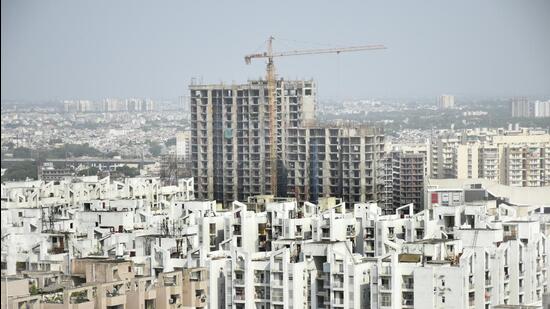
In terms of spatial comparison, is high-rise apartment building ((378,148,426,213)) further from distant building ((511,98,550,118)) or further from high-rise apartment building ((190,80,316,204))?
distant building ((511,98,550,118))

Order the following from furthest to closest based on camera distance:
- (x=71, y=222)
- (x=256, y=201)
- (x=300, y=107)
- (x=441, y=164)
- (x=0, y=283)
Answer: (x=441, y=164) → (x=300, y=107) → (x=256, y=201) → (x=71, y=222) → (x=0, y=283)

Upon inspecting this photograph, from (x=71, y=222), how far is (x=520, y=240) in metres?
4.03

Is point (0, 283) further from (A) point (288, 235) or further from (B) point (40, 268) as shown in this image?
(A) point (288, 235)

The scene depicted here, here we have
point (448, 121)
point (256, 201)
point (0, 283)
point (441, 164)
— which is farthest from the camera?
point (448, 121)

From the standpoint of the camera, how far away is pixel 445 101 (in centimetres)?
2412

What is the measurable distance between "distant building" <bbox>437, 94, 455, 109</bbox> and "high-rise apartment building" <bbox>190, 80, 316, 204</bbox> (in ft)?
11.0

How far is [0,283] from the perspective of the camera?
9.44 m

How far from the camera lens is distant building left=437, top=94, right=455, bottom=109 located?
2358cm

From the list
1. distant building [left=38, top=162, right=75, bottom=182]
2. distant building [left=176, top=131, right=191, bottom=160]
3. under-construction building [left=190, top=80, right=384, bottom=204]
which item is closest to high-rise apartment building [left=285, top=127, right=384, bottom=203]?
under-construction building [left=190, top=80, right=384, bottom=204]

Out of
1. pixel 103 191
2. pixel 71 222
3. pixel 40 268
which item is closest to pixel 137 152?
pixel 103 191

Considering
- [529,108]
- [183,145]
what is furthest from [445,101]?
[183,145]

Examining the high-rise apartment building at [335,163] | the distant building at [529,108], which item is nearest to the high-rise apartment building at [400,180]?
the high-rise apartment building at [335,163]

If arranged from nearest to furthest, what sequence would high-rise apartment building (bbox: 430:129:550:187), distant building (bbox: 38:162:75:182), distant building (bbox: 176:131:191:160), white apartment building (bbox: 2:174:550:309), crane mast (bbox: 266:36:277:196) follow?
white apartment building (bbox: 2:174:550:309), crane mast (bbox: 266:36:277:196), distant building (bbox: 38:162:75:182), high-rise apartment building (bbox: 430:129:550:187), distant building (bbox: 176:131:191:160)

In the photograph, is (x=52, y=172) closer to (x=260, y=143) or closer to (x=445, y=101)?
(x=260, y=143)
